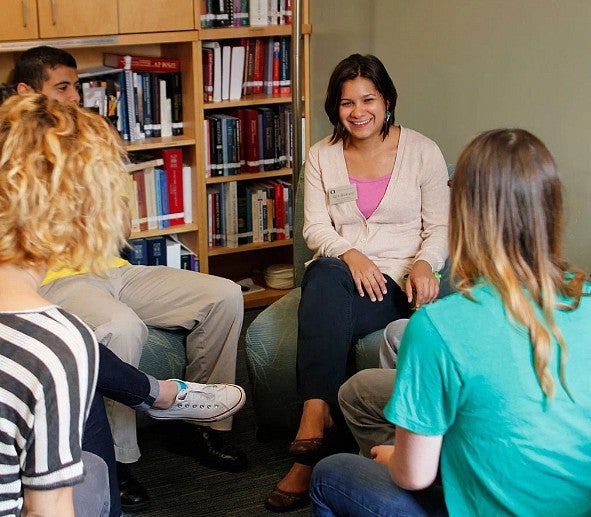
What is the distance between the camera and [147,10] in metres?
3.40

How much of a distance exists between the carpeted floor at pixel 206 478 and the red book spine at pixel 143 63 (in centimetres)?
154

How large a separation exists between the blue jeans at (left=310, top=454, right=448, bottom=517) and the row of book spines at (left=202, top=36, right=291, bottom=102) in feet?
7.83

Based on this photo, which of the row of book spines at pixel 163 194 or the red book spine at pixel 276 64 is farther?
the red book spine at pixel 276 64

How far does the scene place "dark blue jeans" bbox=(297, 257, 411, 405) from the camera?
2393 millimetres

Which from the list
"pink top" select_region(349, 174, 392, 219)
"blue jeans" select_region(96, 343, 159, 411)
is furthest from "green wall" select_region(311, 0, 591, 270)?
"blue jeans" select_region(96, 343, 159, 411)

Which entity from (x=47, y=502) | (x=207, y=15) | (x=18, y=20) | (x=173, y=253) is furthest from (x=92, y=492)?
(x=207, y=15)

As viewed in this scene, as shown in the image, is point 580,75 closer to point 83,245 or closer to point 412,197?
point 412,197

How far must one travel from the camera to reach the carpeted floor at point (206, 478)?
2402 mm

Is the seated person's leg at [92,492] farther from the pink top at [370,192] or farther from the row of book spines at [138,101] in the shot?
the row of book spines at [138,101]

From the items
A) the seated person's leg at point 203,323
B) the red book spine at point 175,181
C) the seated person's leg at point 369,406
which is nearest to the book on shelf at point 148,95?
the red book spine at point 175,181

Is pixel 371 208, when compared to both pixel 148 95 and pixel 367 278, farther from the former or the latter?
pixel 148 95

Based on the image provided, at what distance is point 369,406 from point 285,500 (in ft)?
1.54

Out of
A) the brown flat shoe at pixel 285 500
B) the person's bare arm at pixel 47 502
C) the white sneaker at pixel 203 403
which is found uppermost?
the person's bare arm at pixel 47 502

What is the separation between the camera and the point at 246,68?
3.80 meters
